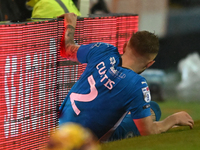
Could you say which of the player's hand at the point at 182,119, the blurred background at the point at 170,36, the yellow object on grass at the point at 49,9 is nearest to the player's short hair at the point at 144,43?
the player's hand at the point at 182,119

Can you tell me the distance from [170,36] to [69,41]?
2717 mm

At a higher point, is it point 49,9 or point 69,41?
point 49,9

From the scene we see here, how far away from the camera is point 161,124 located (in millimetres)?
2760

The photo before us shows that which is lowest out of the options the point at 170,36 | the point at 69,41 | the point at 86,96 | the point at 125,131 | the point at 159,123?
the point at 125,131

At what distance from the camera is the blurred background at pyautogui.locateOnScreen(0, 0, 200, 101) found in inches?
191

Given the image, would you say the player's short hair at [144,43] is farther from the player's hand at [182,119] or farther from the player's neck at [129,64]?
the player's hand at [182,119]

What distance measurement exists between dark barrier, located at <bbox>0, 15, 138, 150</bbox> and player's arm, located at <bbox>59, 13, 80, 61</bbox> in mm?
48

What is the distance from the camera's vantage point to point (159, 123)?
276cm

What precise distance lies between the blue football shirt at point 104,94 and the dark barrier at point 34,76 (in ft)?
0.52

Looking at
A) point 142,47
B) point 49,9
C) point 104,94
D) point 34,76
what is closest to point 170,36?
point 49,9

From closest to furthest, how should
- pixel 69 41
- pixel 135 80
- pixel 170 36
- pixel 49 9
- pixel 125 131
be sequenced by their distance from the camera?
pixel 135 80
pixel 69 41
pixel 125 131
pixel 49 9
pixel 170 36

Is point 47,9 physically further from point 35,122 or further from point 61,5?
point 35,122

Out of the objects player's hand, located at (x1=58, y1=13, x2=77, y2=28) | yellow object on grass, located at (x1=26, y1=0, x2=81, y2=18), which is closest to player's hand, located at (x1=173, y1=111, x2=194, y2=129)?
player's hand, located at (x1=58, y1=13, x2=77, y2=28)

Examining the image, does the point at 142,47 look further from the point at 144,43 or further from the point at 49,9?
the point at 49,9
